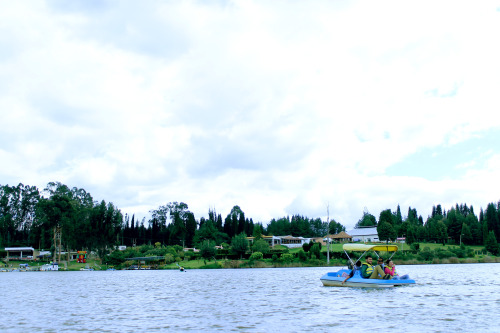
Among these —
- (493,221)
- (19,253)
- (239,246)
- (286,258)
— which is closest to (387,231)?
(493,221)

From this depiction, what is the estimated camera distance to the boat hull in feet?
117

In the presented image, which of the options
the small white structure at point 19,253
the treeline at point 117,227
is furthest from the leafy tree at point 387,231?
the small white structure at point 19,253

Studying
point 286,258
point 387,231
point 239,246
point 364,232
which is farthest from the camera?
point 364,232

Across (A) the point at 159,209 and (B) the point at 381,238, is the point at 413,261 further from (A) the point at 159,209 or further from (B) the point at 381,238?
(A) the point at 159,209

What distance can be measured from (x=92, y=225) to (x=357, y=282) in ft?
271

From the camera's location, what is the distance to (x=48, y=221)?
104750mm

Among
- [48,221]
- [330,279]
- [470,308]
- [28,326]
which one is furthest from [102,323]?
[48,221]

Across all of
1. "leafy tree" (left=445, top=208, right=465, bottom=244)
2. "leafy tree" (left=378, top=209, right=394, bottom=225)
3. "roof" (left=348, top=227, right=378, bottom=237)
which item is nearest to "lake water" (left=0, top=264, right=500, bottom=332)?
"leafy tree" (left=378, top=209, right=394, bottom=225)

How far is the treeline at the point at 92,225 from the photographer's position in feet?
348

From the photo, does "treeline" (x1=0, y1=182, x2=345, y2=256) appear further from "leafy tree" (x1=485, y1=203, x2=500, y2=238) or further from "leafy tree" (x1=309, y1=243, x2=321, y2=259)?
"leafy tree" (x1=485, y1=203, x2=500, y2=238)

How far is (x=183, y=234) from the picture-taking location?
492 feet

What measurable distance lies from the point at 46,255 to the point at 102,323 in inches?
4505

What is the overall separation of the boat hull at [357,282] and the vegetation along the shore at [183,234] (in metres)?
52.8

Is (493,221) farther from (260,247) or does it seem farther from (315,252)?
(260,247)
